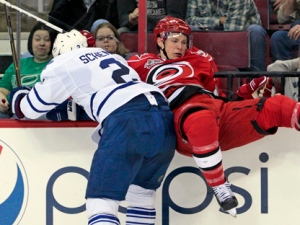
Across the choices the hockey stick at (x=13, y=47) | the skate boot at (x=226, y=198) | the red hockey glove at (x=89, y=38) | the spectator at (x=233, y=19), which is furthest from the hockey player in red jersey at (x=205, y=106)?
the hockey stick at (x=13, y=47)

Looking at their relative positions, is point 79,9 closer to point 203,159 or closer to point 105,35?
point 105,35

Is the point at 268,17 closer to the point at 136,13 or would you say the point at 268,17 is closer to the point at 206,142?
the point at 136,13

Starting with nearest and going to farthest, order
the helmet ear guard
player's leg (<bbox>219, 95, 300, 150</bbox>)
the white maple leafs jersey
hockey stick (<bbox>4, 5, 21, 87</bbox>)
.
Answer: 1. the white maple leafs jersey
2. player's leg (<bbox>219, 95, 300, 150</bbox>)
3. the helmet ear guard
4. hockey stick (<bbox>4, 5, 21, 87</bbox>)

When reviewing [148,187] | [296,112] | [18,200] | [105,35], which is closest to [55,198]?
[18,200]

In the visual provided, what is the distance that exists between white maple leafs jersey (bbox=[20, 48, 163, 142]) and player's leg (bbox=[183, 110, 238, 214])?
0.22 metres

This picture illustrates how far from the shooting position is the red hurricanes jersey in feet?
11.3

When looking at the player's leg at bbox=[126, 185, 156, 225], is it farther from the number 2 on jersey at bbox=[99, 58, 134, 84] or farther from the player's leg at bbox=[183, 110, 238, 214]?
the number 2 on jersey at bbox=[99, 58, 134, 84]

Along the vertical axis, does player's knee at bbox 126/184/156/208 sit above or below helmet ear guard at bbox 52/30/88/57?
below

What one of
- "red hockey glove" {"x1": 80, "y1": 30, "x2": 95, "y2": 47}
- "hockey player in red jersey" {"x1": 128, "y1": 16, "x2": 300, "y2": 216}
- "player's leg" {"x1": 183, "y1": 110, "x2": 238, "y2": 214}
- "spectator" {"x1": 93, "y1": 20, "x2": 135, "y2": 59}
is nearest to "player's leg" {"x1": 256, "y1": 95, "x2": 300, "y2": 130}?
"hockey player in red jersey" {"x1": 128, "y1": 16, "x2": 300, "y2": 216}

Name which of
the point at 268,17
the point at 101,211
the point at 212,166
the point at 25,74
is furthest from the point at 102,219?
the point at 268,17

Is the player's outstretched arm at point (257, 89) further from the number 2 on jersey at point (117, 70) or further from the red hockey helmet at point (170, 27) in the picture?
the number 2 on jersey at point (117, 70)

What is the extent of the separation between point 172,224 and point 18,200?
73 cm

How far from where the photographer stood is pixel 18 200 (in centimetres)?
364

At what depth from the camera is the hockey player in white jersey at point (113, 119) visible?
3068mm
